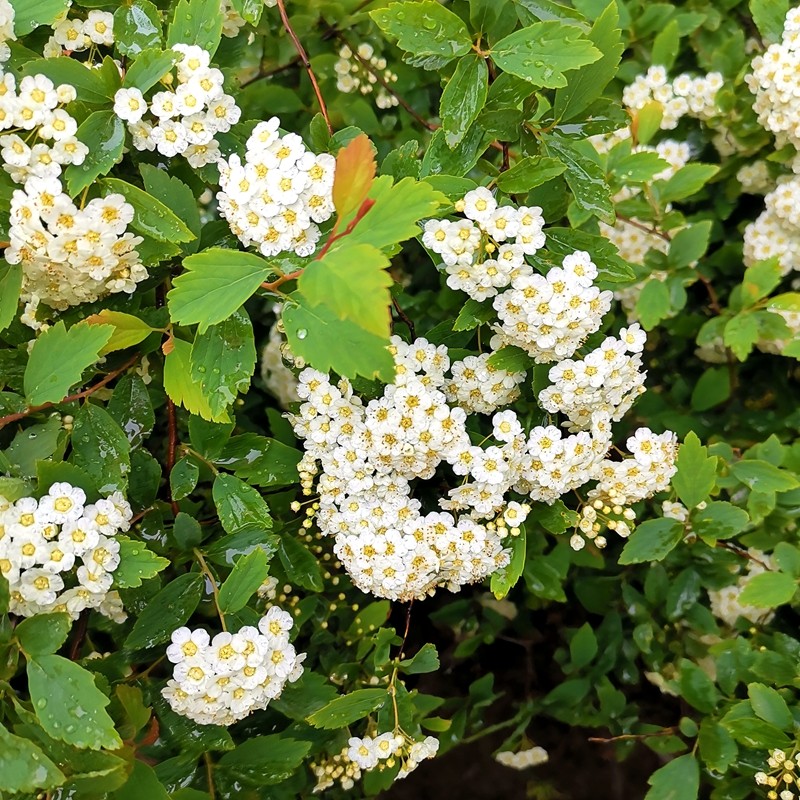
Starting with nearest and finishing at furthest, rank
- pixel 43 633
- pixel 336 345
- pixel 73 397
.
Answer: pixel 336 345 → pixel 43 633 → pixel 73 397

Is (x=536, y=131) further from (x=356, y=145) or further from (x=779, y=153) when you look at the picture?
(x=779, y=153)

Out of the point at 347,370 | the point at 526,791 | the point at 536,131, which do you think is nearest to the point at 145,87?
the point at 347,370

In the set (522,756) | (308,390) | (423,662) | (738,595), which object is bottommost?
(522,756)

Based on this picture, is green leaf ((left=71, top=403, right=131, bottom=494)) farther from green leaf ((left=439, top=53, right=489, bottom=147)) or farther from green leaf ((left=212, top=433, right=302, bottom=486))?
green leaf ((left=439, top=53, right=489, bottom=147))

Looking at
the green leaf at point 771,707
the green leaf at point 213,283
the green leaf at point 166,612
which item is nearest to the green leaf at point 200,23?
the green leaf at point 213,283

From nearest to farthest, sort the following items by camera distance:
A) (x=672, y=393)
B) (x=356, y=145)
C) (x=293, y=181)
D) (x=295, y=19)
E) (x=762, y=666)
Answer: (x=356, y=145), (x=293, y=181), (x=762, y=666), (x=295, y=19), (x=672, y=393)

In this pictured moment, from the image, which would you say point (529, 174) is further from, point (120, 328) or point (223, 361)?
point (120, 328)

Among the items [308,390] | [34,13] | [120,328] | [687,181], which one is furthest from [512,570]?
[34,13]
